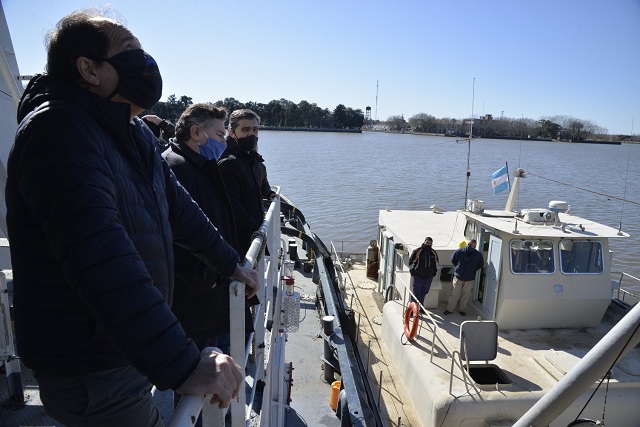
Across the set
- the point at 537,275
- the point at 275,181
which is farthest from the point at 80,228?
the point at 275,181

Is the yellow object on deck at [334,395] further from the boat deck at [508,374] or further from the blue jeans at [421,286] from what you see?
Result: the blue jeans at [421,286]

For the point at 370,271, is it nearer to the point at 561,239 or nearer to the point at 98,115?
the point at 561,239

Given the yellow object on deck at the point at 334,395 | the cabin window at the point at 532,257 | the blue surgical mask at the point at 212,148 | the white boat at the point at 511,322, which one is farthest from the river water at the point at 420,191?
the blue surgical mask at the point at 212,148

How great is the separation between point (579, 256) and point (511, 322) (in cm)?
159

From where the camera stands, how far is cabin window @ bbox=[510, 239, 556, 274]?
26.0 ft

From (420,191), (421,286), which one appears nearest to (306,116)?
(420,191)

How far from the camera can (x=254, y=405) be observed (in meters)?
2.66

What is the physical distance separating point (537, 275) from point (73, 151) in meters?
8.11

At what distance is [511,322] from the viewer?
26.2ft

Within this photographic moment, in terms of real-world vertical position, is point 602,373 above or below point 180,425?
below

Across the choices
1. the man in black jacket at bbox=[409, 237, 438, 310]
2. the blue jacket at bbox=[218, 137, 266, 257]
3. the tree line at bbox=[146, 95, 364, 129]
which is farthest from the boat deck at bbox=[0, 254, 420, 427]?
the tree line at bbox=[146, 95, 364, 129]

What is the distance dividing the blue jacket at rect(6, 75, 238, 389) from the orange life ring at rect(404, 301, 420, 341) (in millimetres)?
6555

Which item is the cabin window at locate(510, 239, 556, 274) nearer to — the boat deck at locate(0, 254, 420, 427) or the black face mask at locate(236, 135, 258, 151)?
the boat deck at locate(0, 254, 420, 427)

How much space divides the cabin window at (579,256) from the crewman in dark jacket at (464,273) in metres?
1.32
